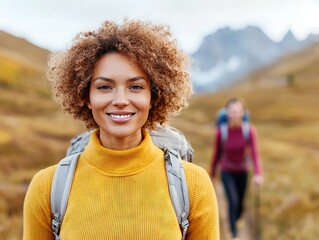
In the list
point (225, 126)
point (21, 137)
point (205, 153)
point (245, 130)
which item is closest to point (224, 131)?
point (225, 126)

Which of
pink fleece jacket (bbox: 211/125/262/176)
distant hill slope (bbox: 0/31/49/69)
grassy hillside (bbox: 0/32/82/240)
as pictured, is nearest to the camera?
pink fleece jacket (bbox: 211/125/262/176)

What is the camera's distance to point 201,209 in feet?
9.02

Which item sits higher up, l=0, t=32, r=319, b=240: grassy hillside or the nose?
l=0, t=32, r=319, b=240: grassy hillside

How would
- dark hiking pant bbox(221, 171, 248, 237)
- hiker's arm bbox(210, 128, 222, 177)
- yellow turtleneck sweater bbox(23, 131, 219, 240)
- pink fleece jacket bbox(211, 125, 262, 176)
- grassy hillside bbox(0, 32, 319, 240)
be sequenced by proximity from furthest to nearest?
grassy hillside bbox(0, 32, 319, 240), dark hiking pant bbox(221, 171, 248, 237), hiker's arm bbox(210, 128, 222, 177), pink fleece jacket bbox(211, 125, 262, 176), yellow turtleneck sweater bbox(23, 131, 219, 240)

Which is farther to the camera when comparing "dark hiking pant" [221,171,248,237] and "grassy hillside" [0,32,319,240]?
"grassy hillside" [0,32,319,240]

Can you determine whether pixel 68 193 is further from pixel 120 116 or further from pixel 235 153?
pixel 235 153

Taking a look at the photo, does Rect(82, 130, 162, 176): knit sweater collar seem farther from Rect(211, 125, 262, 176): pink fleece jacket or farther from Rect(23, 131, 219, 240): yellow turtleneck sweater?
Rect(211, 125, 262, 176): pink fleece jacket

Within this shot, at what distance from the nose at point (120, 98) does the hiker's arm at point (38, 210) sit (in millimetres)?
538

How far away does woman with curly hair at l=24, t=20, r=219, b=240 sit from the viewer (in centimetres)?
267

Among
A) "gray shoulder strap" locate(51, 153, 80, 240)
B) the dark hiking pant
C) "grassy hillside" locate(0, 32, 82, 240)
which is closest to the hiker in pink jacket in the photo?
the dark hiking pant

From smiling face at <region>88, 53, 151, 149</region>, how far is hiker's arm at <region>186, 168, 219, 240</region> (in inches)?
17.3

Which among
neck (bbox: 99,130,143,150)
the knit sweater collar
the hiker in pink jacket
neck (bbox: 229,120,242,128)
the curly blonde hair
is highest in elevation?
neck (bbox: 229,120,242,128)

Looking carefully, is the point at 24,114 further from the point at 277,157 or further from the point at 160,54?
the point at 160,54

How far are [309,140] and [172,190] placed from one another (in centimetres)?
5084
